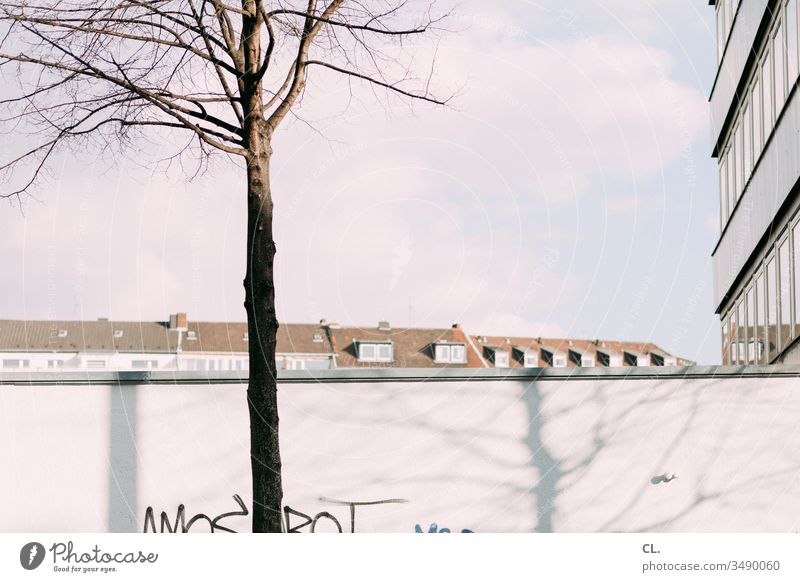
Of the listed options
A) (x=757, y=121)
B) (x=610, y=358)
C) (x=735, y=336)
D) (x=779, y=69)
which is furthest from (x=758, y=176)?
(x=610, y=358)

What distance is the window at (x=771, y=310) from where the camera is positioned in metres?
13.2

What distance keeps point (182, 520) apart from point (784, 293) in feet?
27.6

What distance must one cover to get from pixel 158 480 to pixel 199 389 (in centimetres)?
87

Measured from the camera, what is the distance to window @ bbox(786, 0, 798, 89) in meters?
11.0

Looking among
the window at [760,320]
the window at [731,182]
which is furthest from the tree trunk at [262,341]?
the window at [731,182]

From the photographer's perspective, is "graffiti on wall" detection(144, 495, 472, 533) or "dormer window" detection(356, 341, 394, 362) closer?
"graffiti on wall" detection(144, 495, 472, 533)

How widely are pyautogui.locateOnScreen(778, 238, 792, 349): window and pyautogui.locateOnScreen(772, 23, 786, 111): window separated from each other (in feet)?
5.73

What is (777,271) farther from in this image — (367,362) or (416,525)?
(367,362)

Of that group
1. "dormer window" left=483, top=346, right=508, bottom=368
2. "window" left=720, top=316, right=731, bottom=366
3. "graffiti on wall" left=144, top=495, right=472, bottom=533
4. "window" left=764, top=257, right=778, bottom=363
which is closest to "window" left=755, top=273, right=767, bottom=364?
"window" left=764, top=257, right=778, bottom=363

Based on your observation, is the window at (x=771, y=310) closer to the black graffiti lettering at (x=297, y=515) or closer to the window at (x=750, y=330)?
the window at (x=750, y=330)

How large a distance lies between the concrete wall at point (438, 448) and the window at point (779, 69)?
4.73 meters

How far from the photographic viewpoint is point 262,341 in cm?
747

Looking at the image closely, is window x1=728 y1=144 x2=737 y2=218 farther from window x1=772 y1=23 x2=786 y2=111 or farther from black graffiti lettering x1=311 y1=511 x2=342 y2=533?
black graffiti lettering x1=311 y1=511 x2=342 y2=533

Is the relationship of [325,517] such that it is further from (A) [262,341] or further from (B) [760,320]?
(B) [760,320]
